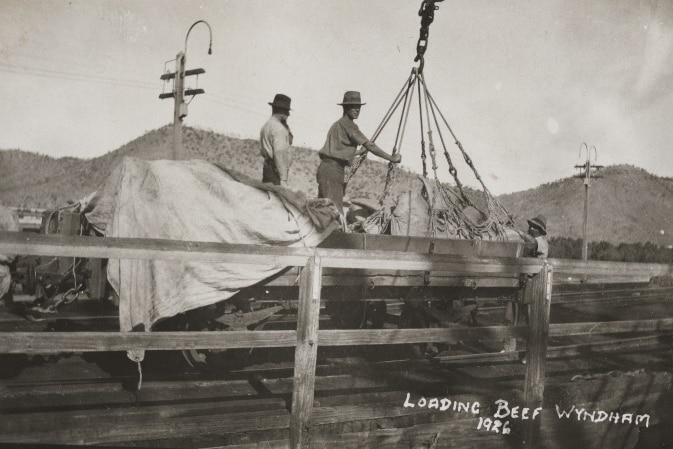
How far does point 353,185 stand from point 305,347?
187ft

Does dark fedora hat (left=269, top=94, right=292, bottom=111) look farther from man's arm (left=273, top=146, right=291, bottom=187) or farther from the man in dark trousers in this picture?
the man in dark trousers

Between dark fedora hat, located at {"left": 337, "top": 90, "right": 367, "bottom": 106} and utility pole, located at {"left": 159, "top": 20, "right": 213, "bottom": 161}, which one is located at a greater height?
utility pole, located at {"left": 159, "top": 20, "right": 213, "bottom": 161}

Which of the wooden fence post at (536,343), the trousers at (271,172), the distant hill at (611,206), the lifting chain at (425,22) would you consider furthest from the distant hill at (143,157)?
the wooden fence post at (536,343)

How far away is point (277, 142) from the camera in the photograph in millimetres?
6531

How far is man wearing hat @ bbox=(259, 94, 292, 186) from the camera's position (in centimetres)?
650

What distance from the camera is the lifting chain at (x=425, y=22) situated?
7.28 m

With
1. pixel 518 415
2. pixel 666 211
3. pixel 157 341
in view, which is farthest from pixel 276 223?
pixel 666 211

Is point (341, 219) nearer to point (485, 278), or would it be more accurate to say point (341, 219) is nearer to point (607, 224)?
point (485, 278)

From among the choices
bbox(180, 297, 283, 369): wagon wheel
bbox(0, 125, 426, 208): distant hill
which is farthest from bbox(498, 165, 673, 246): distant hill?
bbox(180, 297, 283, 369): wagon wheel

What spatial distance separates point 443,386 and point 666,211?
8792cm

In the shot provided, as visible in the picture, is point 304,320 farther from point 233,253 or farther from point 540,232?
point 540,232

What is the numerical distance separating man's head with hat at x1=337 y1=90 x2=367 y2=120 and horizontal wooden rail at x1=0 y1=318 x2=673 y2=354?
3.73 metres

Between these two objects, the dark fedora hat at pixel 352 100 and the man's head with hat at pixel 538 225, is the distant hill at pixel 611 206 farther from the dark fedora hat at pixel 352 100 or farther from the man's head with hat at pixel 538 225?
the dark fedora hat at pixel 352 100

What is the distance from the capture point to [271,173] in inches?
268
